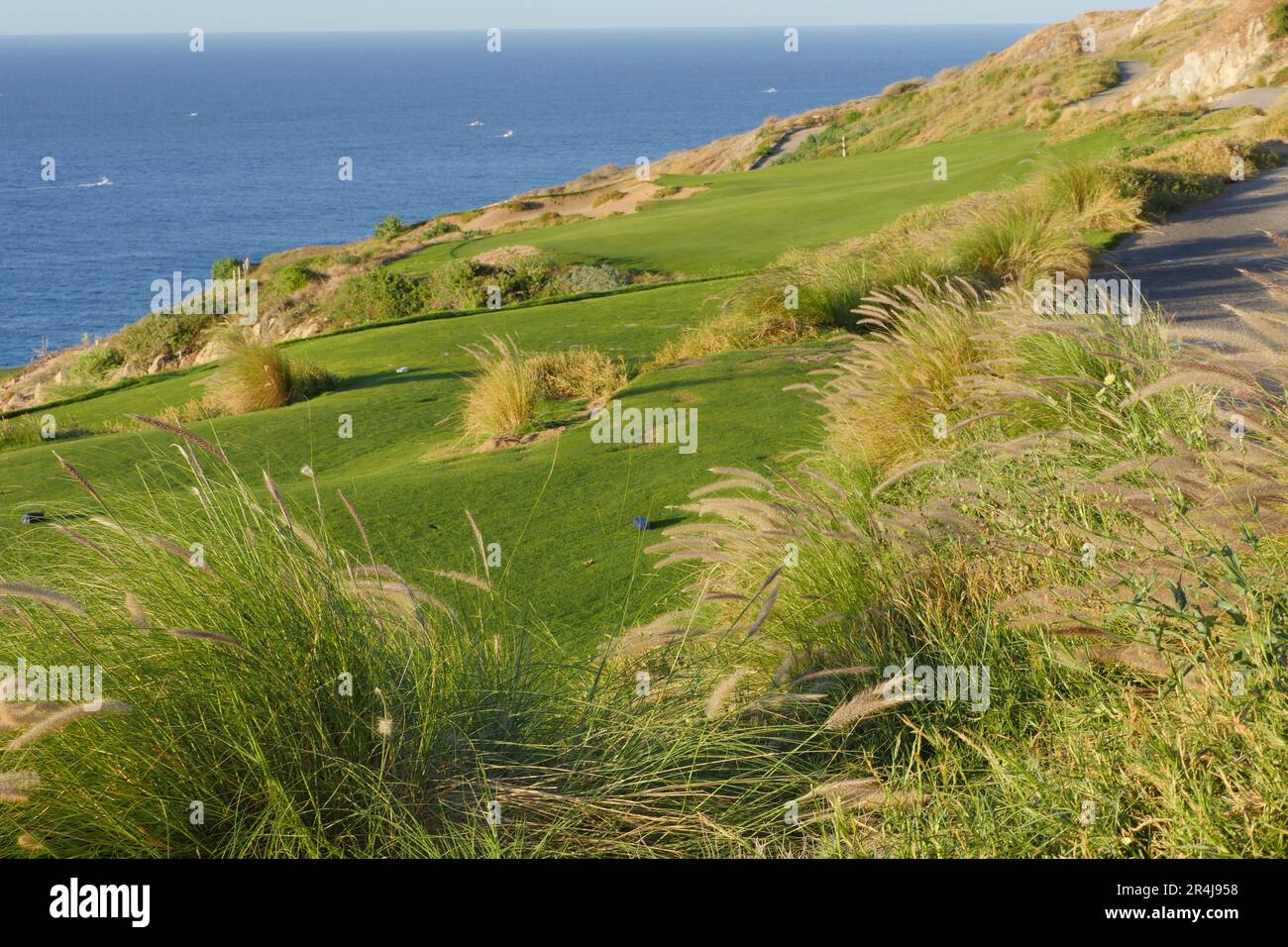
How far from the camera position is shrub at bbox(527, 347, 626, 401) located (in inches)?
454

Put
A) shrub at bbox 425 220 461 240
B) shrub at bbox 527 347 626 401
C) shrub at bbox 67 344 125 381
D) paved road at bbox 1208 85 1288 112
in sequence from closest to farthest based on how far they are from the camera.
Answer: shrub at bbox 527 347 626 401 → shrub at bbox 67 344 125 381 → paved road at bbox 1208 85 1288 112 → shrub at bbox 425 220 461 240

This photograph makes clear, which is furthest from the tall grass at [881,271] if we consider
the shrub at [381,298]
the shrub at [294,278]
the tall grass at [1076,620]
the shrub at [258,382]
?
the shrub at [294,278]

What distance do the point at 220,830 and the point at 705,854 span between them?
1265 millimetres

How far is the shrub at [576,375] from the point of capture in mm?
11523

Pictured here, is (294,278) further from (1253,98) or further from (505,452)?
(1253,98)

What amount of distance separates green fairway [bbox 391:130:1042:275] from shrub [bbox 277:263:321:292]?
4.06 metres

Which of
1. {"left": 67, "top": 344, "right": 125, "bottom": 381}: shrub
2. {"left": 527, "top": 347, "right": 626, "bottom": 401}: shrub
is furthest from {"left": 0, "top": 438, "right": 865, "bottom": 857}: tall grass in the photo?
{"left": 67, "top": 344, "right": 125, "bottom": 381}: shrub

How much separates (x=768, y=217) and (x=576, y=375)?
15.3m

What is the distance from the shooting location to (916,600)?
167 inches

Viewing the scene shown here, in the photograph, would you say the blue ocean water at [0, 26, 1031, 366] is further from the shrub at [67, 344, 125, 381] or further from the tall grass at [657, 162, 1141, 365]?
the tall grass at [657, 162, 1141, 365]

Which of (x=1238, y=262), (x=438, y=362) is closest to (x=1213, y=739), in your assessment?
(x=1238, y=262)

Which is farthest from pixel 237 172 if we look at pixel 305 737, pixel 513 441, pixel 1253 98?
pixel 305 737

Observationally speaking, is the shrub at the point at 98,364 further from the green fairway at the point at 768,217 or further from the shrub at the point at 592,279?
the shrub at the point at 592,279

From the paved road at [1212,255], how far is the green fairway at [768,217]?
4314mm
